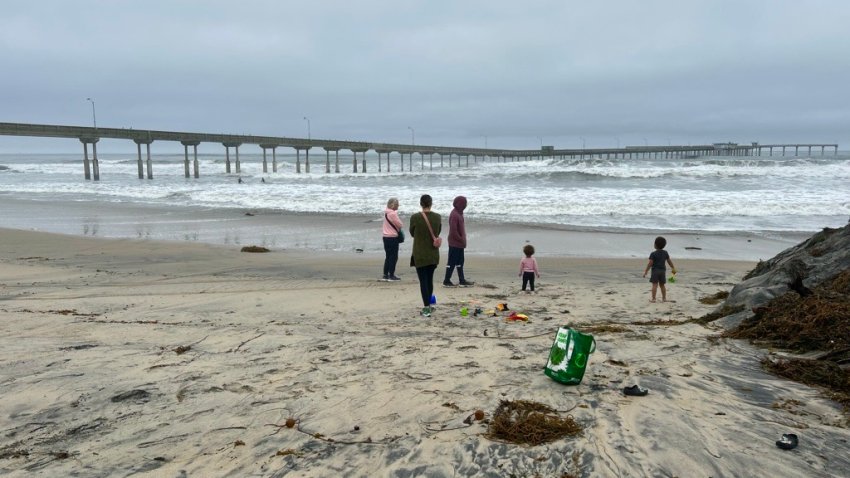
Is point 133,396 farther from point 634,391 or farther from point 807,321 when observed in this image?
point 807,321

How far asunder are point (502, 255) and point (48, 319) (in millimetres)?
8885

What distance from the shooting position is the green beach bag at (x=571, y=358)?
405 cm

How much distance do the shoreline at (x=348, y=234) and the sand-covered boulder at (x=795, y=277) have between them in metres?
5.87

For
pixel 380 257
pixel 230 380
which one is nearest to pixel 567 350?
pixel 230 380

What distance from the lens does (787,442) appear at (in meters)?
3.15

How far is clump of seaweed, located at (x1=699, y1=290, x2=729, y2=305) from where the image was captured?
7.50 metres

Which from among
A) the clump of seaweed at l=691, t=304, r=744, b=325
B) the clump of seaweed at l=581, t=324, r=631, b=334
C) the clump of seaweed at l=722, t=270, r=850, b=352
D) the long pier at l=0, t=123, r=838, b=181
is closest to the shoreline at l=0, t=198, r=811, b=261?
the clump of seaweed at l=691, t=304, r=744, b=325

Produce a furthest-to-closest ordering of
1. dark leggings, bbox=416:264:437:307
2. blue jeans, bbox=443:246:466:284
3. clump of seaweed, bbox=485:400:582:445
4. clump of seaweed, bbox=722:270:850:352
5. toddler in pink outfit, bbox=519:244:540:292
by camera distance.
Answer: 1. blue jeans, bbox=443:246:466:284
2. toddler in pink outfit, bbox=519:244:540:292
3. dark leggings, bbox=416:264:437:307
4. clump of seaweed, bbox=722:270:850:352
5. clump of seaweed, bbox=485:400:582:445

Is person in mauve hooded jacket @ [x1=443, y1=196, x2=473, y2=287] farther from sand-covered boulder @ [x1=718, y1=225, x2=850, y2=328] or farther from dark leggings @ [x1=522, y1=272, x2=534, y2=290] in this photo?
sand-covered boulder @ [x1=718, y1=225, x2=850, y2=328]

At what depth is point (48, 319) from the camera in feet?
21.0

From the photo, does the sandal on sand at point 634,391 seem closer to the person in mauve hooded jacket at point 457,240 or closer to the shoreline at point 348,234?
the person in mauve hooded jacket at point 457,240

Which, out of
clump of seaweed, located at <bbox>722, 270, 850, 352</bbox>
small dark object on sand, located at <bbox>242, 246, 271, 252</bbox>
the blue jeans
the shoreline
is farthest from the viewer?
the shoreline

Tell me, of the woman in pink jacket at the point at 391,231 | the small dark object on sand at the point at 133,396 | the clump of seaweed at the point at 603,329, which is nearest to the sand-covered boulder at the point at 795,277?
the clump of seaweed at the point at 603,329

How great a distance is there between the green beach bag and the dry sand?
9cm
